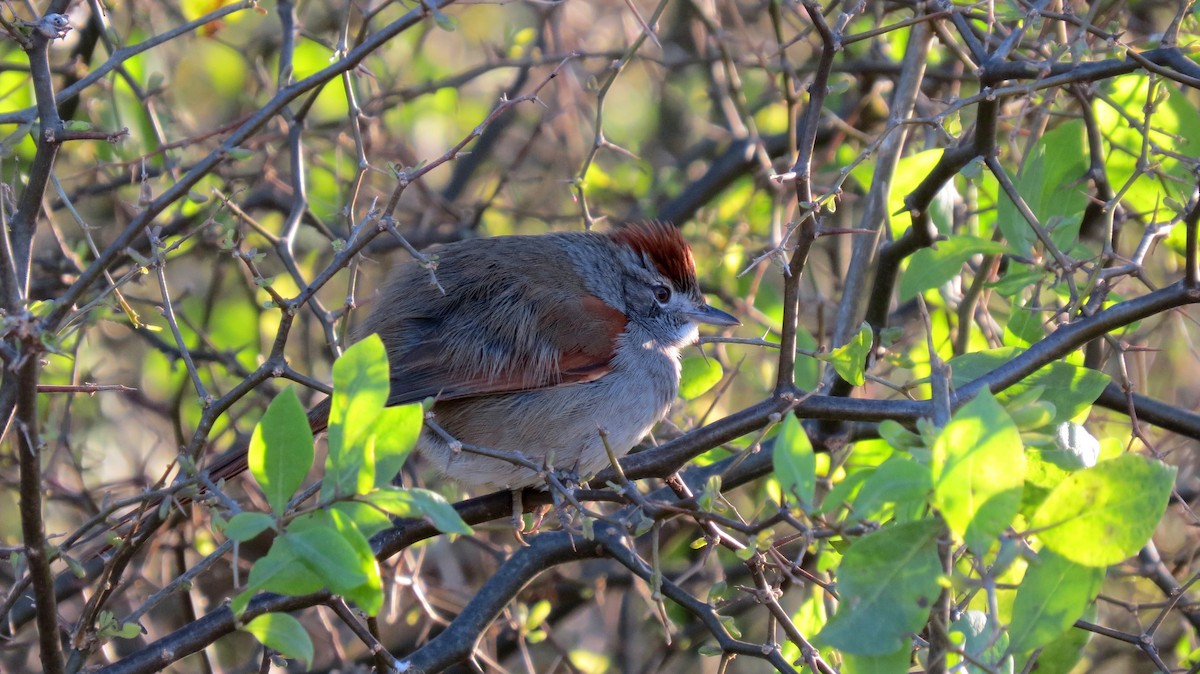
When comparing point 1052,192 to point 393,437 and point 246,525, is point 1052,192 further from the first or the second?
point 246,525

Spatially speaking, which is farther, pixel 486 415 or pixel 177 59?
pixel 177 59

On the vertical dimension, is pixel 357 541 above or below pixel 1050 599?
above

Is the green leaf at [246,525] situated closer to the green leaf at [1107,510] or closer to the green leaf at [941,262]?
the green leaf at [1107,510]

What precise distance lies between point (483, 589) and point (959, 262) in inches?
68.5

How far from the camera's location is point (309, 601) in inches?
109

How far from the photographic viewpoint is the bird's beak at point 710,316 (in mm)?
4621

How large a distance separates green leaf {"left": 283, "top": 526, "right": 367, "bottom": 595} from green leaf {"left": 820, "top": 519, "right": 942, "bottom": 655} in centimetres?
82

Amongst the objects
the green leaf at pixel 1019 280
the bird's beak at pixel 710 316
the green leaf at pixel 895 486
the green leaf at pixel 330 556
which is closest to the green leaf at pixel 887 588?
the green leaf at pixel 895 486

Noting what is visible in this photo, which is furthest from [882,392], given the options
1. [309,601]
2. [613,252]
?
[309,601]

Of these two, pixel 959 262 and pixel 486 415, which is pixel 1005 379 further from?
pixel 486 415

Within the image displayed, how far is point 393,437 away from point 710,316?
2702 millimetres

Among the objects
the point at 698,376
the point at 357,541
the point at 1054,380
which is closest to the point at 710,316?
the point at 698,376

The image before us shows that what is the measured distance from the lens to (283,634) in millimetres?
2154

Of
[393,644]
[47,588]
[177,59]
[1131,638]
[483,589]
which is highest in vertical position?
[177,59]
